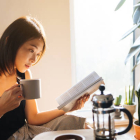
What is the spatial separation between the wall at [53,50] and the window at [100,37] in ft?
0.54

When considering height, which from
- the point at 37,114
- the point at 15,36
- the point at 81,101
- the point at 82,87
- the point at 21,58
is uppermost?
the point at 15,36

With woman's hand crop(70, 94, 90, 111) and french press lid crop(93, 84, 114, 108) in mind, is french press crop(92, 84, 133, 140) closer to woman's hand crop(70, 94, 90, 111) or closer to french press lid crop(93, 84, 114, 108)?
french press lid crop(93, 84, 114, 108)

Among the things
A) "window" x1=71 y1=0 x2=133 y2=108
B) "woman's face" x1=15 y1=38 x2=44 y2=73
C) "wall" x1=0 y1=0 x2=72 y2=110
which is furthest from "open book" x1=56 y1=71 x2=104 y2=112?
"window" x1=71 y1=0 x2=133 y2=108

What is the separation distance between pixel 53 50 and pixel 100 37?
509 millimetres

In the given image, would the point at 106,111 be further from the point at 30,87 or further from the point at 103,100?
the point at 30,87

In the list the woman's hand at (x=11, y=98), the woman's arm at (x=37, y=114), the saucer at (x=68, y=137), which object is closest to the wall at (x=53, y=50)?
the woman's arm at (x=37, y=114)

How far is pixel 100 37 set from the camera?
1.98m

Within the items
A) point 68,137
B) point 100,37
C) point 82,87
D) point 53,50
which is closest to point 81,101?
point 82,87

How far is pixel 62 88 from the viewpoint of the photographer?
69.8 inches

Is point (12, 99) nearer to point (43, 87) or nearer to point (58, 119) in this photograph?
point (58, 119)

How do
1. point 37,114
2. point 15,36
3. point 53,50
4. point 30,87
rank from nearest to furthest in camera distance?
point 30,87, point 15,36, point 37,114, point 53,50

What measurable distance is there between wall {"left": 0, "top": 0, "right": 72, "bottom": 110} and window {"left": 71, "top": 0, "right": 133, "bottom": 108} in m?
0.16

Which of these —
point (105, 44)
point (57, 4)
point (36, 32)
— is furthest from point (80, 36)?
point (36, 32)

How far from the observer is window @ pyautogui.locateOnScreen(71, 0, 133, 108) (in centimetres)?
194
